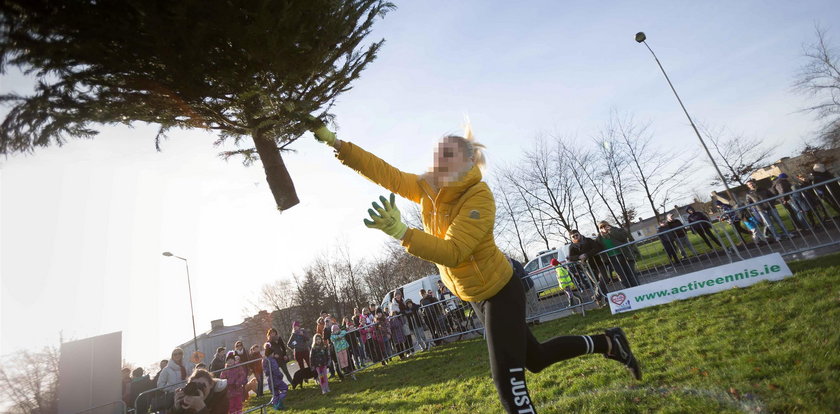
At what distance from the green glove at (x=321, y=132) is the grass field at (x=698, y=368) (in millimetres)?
3229

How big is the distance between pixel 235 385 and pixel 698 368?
8479 millimetres

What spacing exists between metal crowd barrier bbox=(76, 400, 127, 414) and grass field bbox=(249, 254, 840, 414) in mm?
3211

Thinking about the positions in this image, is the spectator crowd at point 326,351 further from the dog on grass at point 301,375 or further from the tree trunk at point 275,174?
the tree trunk at point 275,174

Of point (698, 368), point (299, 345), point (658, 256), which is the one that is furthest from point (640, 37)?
point (299, 345)

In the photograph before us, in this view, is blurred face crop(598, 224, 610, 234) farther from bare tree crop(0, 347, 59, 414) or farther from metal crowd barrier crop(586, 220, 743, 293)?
bare tree crop(0, 347, 59, 414)

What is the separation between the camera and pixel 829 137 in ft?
99.4

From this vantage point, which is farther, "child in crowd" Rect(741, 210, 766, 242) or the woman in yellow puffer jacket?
"child in crowd" Rect(741, 210, 766, 242)

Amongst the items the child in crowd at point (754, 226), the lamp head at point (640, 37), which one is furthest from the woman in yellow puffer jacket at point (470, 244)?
the lamp head at point (640, 37)

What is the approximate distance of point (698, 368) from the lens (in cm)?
359

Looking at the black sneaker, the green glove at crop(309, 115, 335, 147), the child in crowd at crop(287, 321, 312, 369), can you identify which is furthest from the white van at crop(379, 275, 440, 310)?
the green glove at crop(309, 115, 335, 147)

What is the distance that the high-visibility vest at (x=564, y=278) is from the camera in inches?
374

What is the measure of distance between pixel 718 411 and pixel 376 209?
2.89 m

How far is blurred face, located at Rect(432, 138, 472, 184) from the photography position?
7.93ft

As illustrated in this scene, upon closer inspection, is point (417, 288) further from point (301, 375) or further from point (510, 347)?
point (510, 347)
